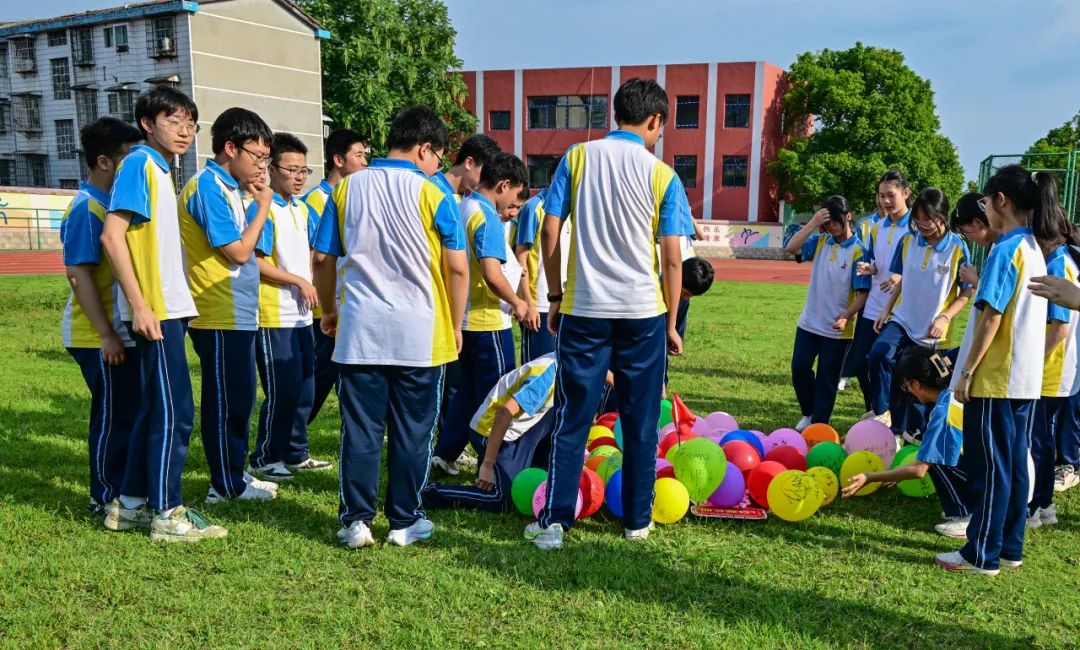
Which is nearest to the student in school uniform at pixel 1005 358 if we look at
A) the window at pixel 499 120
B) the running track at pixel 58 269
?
the running track at pixel 58 269

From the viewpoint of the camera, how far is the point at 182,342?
3746mm

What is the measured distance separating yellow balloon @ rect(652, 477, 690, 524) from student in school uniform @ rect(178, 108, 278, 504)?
2.14 meters

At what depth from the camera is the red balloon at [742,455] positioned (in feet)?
15.0

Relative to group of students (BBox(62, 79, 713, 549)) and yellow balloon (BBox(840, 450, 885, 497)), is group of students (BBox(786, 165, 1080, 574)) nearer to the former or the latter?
yellow balloon (BBox(840, 450, 885, 497))

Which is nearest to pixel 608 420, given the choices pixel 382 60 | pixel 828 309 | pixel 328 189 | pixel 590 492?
pixel 590 492

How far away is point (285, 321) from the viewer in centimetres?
469

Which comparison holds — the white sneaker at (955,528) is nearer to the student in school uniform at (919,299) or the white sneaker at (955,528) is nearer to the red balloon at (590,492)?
the student in school uniform at (919,299)

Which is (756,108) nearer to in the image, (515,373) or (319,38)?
(319,38)

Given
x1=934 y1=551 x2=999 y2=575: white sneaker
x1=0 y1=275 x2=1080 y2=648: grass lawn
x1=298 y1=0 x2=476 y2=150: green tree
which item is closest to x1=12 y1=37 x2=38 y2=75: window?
x1=298 y1=0 x2=476 y2=150: green tree

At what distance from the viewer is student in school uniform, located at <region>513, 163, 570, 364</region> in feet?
17.3

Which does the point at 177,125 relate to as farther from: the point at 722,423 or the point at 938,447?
the point at 938,447

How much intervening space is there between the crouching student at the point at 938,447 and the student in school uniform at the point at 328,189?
10.9 feet

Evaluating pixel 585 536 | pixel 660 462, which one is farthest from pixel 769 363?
pixel 585 536

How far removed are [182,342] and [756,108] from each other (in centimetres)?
4155
